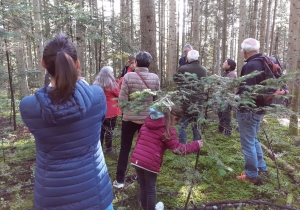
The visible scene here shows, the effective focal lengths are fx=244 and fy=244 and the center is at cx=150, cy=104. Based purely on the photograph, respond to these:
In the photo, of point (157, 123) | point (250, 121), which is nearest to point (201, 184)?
point (250, 121)

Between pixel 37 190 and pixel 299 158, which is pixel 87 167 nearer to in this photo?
pixel 37 190

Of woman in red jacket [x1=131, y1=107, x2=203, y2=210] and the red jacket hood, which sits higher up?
the red jacket hood

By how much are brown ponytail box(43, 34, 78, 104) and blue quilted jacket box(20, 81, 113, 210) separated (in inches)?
2.0

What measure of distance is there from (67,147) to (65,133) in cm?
10

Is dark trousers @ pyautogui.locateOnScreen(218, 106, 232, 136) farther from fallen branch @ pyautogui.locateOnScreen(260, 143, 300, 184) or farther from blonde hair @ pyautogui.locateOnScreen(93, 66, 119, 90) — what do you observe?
blonde hair @ pyautogui.locateOnScreen(93, 66, 119, 90)

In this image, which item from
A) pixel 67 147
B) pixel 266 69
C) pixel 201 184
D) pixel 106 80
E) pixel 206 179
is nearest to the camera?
pixel 67 147

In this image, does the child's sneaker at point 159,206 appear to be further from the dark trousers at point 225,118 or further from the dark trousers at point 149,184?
the dark trousers at point 225,118

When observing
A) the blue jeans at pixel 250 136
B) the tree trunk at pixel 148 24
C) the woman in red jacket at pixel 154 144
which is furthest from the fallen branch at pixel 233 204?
the tree trunk at pixel 148 24

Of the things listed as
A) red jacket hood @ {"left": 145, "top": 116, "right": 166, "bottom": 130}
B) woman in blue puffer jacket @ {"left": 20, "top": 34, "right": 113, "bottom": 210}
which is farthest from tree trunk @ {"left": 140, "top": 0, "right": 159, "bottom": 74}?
woman in blue puffer jacket @ {"left": 20, "top": 34, "right": 113, "bottom": 210}

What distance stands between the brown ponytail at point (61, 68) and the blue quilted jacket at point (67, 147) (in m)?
0.05

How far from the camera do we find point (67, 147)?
Result: 156cm

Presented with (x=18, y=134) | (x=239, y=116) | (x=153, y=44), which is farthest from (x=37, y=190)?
(x=18, y=134)

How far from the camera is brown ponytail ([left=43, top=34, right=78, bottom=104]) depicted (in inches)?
56.1

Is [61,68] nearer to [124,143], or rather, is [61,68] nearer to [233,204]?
[124,143]
